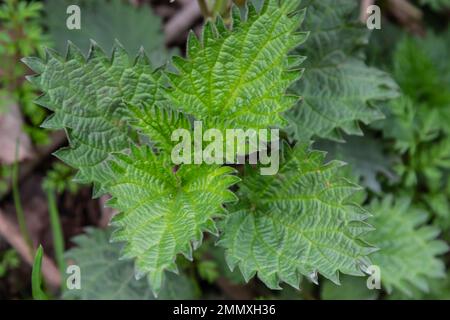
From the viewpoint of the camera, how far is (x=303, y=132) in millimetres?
2014

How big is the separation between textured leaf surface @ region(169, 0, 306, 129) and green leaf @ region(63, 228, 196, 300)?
2.53 ft

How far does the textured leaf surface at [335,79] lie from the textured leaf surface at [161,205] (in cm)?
54

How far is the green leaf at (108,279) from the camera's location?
82.7 inches

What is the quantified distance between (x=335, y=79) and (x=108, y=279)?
1.11m

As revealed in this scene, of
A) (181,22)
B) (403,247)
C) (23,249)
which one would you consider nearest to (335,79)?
(403,247)

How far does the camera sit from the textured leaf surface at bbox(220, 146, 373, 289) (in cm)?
165

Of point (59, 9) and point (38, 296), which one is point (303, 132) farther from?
point (59, 9)

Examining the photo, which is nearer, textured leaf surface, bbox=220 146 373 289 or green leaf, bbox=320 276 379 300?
textured leaf surface, bbox=220 146 373 289

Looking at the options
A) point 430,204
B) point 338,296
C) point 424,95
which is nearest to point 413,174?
point 430,204

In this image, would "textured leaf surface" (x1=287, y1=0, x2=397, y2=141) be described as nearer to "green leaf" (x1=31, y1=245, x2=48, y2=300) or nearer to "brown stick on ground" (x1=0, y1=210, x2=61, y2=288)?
"green leaf" (x1=31, y1=245, x2=48, y2=300)

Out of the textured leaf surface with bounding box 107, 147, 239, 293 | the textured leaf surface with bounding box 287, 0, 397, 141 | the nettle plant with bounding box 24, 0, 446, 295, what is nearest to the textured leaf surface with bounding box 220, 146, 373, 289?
the nettle plant with bounding box 24, 0, 446, 295

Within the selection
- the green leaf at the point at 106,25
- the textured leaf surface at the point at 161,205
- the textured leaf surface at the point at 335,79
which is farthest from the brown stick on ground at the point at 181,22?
the textured leaf surface at the point at 161,205

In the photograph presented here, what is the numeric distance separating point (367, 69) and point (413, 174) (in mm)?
553

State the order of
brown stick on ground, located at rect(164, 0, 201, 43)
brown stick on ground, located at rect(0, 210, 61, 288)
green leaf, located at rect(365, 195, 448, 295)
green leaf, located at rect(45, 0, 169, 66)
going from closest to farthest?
green leaf, located at rect(365, 195, 448, 295) < brown stick on ground, located at rect(0, 210, 61, 288) < green leaf, located at rect(45, 0, 169, 66) < brown stick on ground, located at rect(164, 0, 201, 43)
